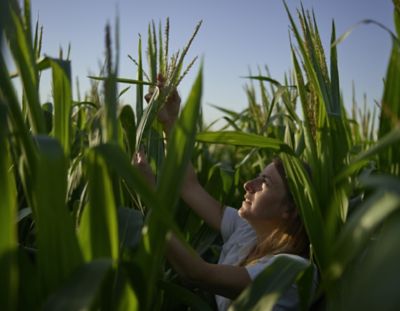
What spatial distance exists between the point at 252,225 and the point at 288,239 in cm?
17

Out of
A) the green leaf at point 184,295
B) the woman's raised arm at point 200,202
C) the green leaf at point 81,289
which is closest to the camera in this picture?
the green leaf at point 81,289

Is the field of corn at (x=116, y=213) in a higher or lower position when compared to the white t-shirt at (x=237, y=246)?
higher

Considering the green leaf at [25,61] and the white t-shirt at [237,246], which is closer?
the green leaf at [25,61]

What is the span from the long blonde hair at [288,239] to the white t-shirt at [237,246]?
0.28 ft

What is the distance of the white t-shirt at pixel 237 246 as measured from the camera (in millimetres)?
1725

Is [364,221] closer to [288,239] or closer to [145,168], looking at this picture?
[145,168]

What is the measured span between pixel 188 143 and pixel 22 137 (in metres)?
0.29

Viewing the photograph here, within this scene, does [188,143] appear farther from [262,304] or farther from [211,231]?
[211,231]

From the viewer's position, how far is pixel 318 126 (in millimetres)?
1673

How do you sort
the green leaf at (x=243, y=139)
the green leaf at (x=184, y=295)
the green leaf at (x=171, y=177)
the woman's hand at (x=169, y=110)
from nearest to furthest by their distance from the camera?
the green leaf at (x=171, y=177) → the green leaf at (x=184, y=295) → the green leaf at (x=243, y=139) → the woman's hand at (x=169, y=110)

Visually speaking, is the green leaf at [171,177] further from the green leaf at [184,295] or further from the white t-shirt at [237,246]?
the white t-shirt at [237,246]

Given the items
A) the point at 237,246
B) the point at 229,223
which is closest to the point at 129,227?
the point at 237,246

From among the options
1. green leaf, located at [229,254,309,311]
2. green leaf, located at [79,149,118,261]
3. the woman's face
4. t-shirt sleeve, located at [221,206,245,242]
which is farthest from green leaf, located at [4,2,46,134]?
t-shirt sleeve, located at [221,206,245,242]

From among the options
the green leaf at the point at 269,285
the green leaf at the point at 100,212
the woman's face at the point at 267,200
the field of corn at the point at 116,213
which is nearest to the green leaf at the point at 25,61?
the field of corn at the point at 116,213
